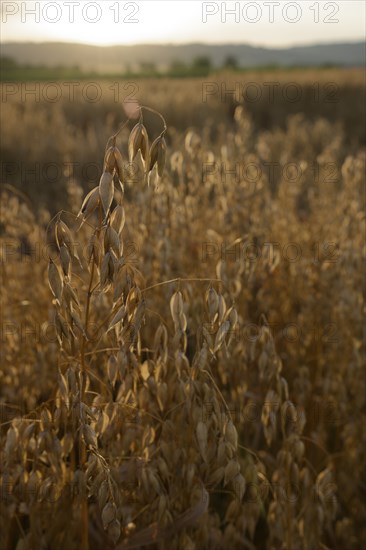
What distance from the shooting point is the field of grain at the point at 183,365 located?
1.03 metres

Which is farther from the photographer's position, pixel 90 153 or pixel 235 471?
pixel 90 153

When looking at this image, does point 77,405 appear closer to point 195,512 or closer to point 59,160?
point 195,512

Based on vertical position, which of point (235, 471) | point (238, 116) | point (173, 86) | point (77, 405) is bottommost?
point (235, 471)

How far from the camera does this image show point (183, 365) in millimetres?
1213

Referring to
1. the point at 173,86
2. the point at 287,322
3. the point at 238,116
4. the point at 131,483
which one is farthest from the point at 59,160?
the point at 173,86

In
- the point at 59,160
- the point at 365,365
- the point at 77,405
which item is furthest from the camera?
the point at 59,160

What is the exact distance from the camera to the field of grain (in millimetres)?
1031

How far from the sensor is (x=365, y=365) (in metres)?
2.02

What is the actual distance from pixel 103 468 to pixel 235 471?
0.87 ft

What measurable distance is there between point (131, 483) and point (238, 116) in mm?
1565

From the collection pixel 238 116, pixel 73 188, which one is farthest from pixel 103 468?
pixel 238 116

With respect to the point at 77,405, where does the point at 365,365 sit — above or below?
below

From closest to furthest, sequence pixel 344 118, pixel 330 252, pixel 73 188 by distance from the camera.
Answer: pixel 330 252
pixel 73 188
pixel 344 118

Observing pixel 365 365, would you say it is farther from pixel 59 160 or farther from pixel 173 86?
pixel 173 86
